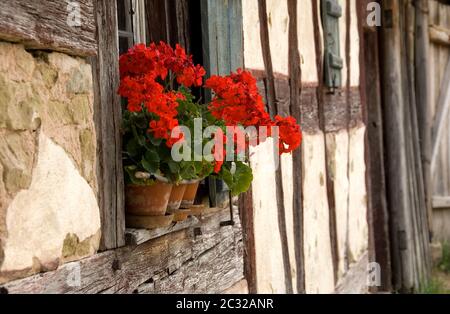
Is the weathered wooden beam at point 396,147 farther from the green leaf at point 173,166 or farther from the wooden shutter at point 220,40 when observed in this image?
the green leaf at point 173,166

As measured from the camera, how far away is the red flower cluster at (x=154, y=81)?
283 centimetres

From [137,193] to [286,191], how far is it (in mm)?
1840

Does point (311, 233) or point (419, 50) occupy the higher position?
point (419, 50)

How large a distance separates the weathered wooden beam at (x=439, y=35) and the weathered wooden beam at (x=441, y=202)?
1.55 m

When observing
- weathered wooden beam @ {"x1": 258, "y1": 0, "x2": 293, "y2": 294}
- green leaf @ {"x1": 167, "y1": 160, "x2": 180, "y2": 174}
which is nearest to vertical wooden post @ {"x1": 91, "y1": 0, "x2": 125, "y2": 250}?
green leaf @ {"x1": 167, "y1": 160, "x2": 180, "y2": 174}

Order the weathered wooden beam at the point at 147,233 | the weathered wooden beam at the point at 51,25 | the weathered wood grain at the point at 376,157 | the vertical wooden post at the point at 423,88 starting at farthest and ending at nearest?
the vertical wooden post at the point at 423,88
the weathered wood grain at the point at 376,157
the weathered wooden beam at the point at 147,233
the weathered wooden beam at the point at 51,25

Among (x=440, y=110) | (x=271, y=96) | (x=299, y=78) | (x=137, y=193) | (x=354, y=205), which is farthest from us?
(x=440, y=110)

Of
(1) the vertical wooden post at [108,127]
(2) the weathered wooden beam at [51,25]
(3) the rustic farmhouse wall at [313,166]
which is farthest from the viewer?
(3) the rustic farmhouse wall at [313,166]

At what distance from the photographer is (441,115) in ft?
28.0

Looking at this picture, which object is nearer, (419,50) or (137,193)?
(137,193)

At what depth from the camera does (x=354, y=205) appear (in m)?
6.22

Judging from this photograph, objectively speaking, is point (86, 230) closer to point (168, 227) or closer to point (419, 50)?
point (168, 227)

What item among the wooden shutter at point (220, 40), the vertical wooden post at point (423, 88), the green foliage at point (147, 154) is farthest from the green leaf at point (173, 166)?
the vertical wooden post at point (423, 88)

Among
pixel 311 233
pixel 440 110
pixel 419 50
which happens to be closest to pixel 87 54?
pixel 311 233
